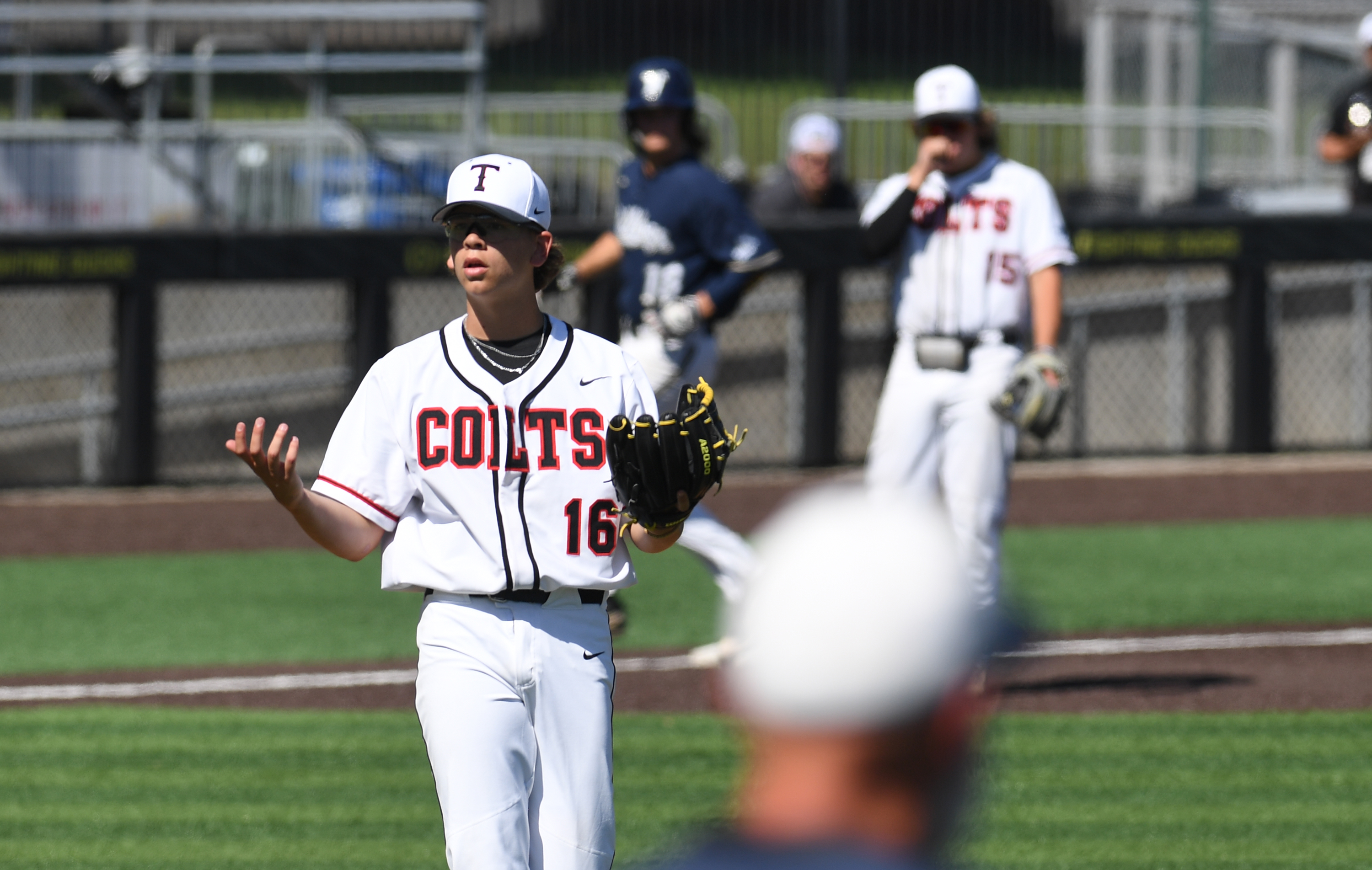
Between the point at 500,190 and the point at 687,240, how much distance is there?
373cm

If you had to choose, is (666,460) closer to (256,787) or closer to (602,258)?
(256,787)

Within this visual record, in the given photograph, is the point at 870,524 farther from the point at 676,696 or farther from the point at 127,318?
the point at 127,318

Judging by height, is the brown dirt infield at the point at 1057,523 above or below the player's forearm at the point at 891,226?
below

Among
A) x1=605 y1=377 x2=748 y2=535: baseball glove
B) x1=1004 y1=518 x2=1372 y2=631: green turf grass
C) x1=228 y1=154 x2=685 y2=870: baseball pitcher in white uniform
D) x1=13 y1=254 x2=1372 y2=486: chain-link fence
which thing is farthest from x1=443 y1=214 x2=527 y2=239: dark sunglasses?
x1=13 y1=254 x2=1372 y2=486: chain-link fence

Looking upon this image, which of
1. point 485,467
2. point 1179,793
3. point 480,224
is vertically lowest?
point 1179,793

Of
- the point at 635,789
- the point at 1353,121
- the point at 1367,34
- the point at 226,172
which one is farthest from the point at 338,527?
the point at 226,172

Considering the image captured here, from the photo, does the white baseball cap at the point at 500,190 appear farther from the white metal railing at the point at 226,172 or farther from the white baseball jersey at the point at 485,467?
the white metal railing at the point at 226,172

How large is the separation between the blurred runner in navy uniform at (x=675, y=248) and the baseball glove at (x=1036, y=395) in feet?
3.71

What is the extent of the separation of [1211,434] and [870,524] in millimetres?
13516

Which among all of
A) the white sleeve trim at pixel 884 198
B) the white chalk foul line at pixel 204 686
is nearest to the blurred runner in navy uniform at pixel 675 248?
the white sleeve trim at pixel 884 198

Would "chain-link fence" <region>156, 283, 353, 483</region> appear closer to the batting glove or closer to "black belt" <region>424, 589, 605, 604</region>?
the batting glove

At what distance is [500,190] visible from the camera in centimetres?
385

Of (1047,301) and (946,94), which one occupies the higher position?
(946,94)

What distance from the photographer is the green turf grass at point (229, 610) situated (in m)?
8.47
